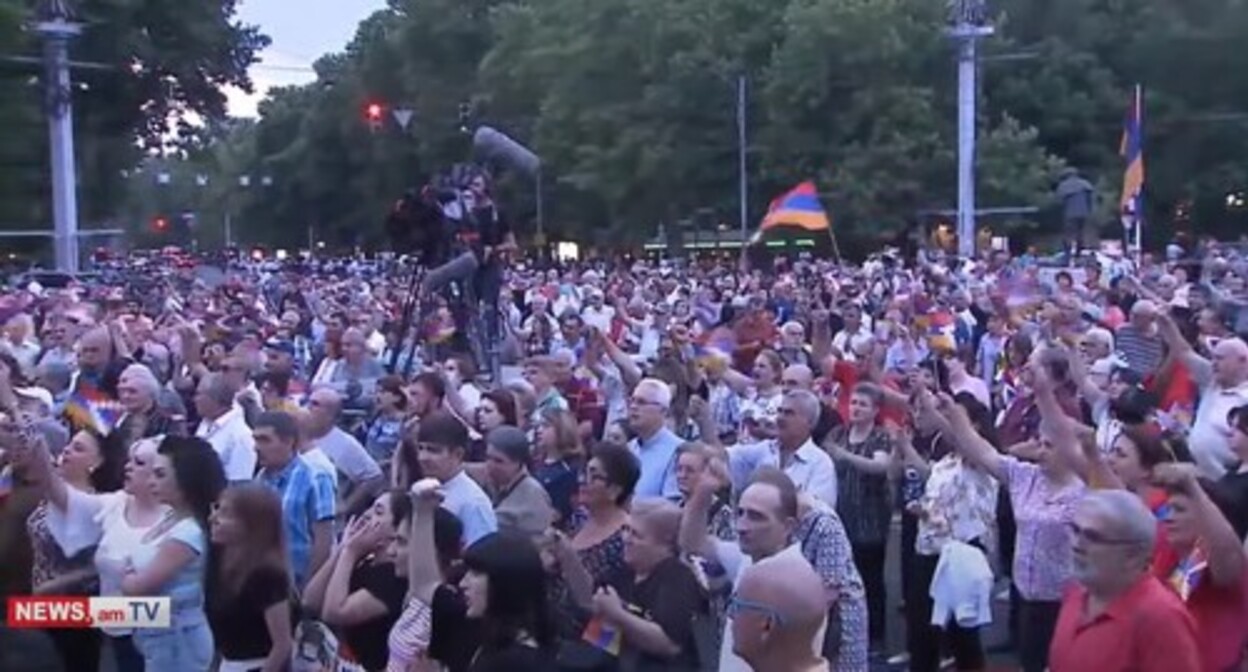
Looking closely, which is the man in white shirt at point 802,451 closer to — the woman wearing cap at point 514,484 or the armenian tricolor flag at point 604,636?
the woman wearing cap at point 514,484

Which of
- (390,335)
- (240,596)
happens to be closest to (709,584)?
(240,596)

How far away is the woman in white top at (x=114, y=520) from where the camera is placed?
7.45 m

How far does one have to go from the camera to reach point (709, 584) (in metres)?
7.41

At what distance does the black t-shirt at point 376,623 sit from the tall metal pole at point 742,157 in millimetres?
47196

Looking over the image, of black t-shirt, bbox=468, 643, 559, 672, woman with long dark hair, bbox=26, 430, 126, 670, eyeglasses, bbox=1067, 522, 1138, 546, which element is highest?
eyeglasses, bbox=1067, 522, 1138, 546

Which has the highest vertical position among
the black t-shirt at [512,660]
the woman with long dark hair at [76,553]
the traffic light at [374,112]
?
the traffic light at [374,112]

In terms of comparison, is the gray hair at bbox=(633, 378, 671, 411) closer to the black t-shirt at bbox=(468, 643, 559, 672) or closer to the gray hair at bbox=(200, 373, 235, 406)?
the gray hair at bbox=(200, 373, 235, 406)

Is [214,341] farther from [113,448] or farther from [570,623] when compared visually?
[570,623]

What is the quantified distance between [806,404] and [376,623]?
10.5 feet

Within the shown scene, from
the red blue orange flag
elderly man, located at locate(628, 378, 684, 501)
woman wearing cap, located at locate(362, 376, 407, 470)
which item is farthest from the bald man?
the red blue orange flag

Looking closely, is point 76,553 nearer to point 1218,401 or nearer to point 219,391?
point 219,391

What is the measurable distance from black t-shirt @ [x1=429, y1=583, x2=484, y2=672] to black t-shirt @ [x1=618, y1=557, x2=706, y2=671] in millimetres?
807

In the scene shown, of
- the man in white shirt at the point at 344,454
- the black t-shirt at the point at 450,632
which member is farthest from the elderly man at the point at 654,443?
the black t-shirt at the point at 450,632

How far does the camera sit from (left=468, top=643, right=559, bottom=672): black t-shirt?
527 centimetres
